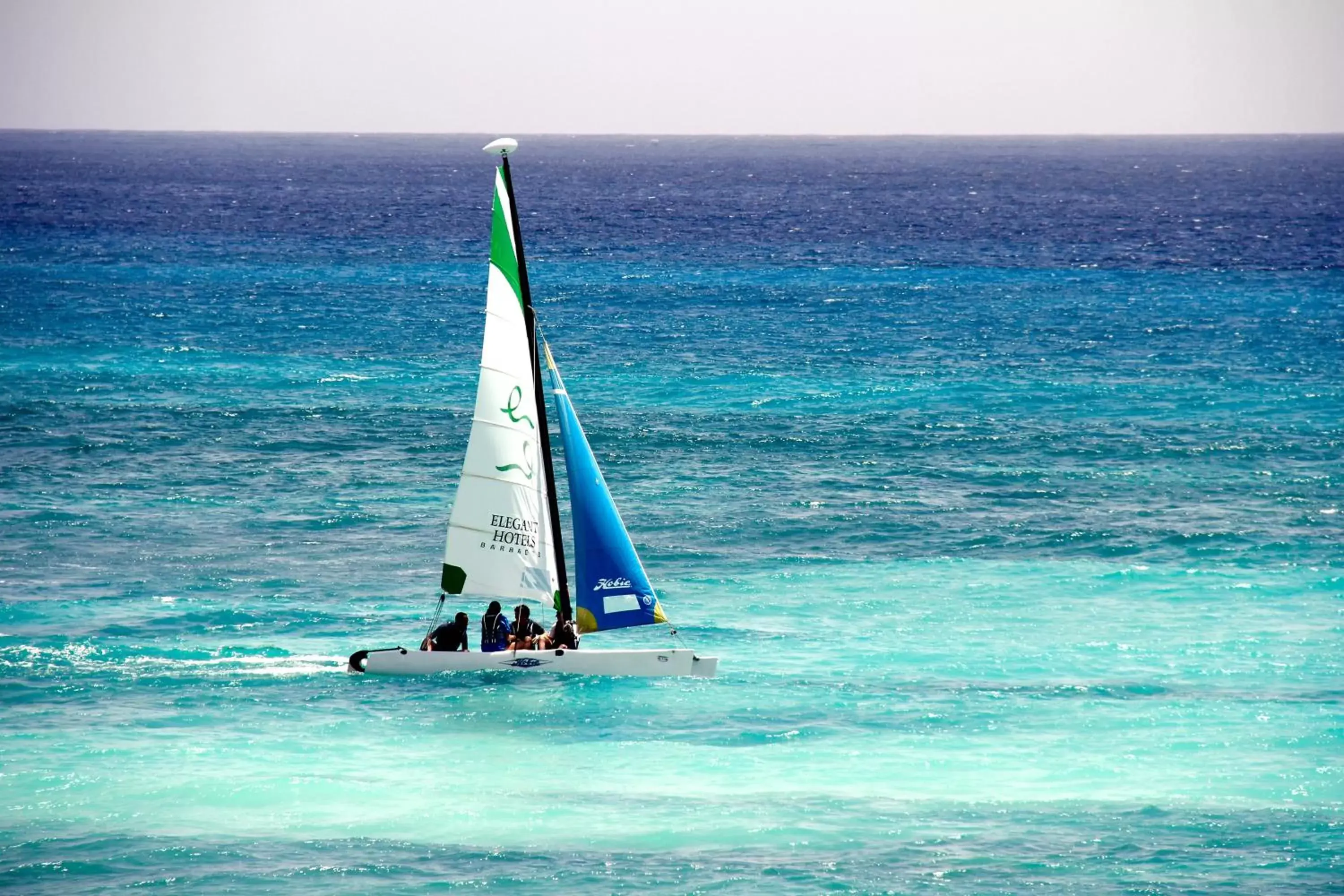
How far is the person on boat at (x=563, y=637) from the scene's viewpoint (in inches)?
1435

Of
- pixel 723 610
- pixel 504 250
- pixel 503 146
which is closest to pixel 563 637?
pixel 504 250

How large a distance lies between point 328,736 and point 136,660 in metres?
7.53

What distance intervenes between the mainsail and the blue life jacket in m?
0.90

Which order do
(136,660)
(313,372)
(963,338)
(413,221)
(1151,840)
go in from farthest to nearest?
(413,221) < (963,338) < (313,372) < (136,660) < (1151,840)

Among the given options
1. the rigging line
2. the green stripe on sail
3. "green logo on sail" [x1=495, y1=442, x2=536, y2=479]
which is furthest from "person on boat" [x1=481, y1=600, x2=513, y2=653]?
the green stripe on sail

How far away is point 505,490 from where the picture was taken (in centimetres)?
3569

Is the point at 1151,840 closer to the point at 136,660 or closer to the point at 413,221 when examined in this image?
the point at 136,660

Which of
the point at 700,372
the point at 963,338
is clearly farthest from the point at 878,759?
the point at 963,338

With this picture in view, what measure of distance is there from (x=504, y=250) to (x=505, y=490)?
213 inches

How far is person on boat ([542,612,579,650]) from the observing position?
120 ft

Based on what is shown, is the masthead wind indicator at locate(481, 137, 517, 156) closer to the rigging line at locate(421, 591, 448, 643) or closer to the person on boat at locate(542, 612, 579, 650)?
the rigging line at locate(421, 591, 448, 643)

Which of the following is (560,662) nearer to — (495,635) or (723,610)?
(495,635)

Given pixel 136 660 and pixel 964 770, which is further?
pixel 136 660

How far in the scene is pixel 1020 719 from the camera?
3619cm
